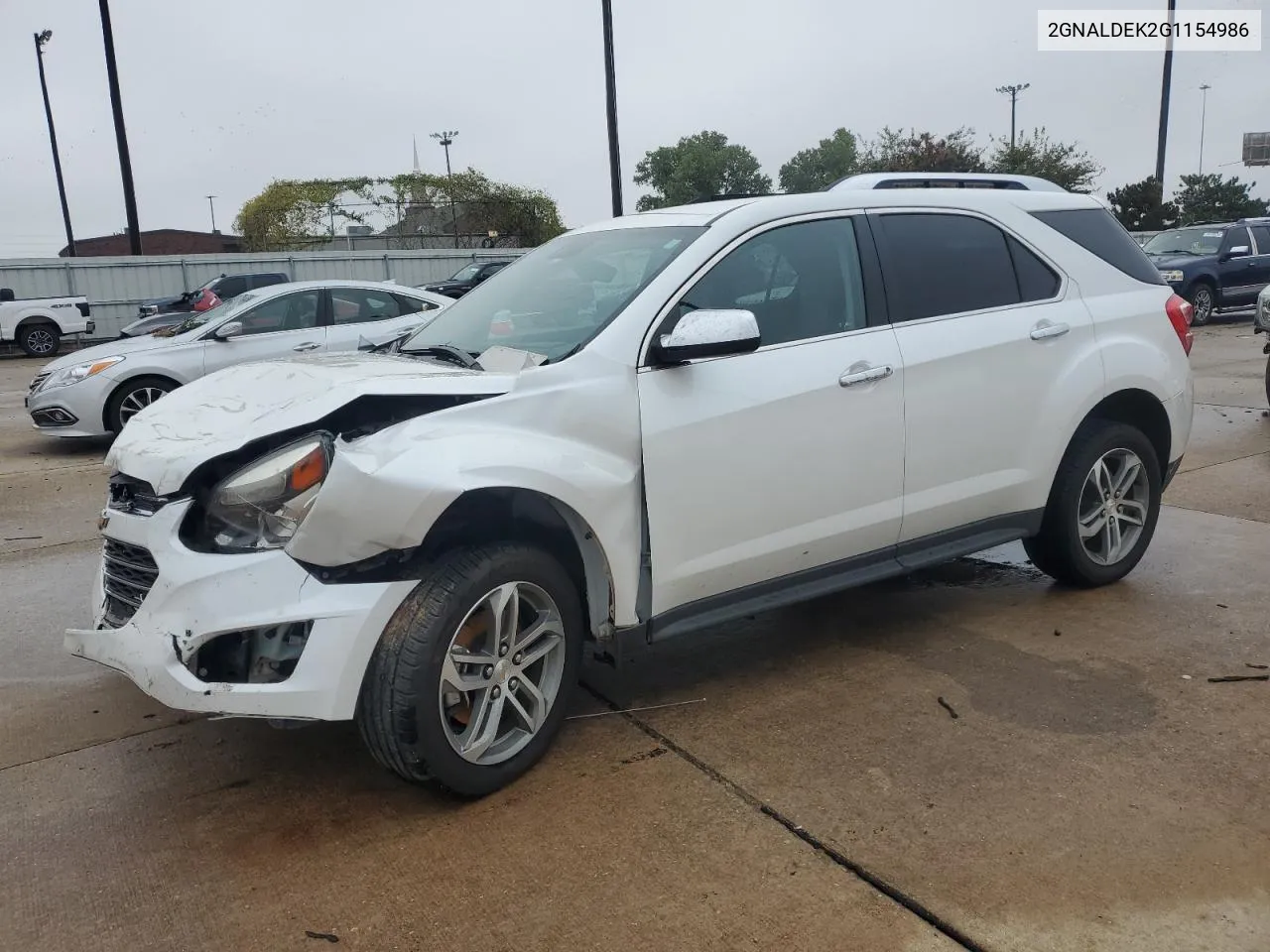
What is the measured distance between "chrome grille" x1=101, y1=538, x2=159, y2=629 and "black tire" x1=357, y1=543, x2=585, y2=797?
0.73m

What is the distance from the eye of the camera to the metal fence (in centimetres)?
2573

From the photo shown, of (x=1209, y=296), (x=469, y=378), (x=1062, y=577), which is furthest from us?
(x=1209, y=296)

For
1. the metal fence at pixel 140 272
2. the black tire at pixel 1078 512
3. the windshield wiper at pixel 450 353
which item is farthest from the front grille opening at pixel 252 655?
the metal fence at pixel 140 272

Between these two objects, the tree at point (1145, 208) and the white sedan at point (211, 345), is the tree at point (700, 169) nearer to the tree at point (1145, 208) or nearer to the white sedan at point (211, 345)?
the tree at point (1145, 208)

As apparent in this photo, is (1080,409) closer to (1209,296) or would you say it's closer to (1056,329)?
(1056,329)

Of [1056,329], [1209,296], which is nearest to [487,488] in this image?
[1056,329]

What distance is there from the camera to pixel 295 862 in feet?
9.62

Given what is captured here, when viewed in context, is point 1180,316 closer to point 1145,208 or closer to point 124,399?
point 124,399

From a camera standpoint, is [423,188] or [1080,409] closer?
[1080,409]

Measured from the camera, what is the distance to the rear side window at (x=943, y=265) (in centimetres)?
418

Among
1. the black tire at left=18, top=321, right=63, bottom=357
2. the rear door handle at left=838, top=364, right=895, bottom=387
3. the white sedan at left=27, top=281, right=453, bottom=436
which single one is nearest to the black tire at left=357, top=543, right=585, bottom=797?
the rear door handle at left=838, top=364, right=895, bottom=387

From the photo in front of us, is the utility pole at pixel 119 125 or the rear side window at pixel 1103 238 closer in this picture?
the rear side window at pixel 1103 238

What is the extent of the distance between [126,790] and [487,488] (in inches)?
62.1

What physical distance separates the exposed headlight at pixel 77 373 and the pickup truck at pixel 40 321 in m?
13.8
